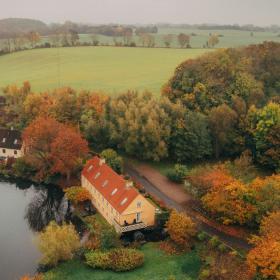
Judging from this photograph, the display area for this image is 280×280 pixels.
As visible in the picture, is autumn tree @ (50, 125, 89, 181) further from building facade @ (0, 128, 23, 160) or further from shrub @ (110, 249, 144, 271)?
shrub @ (110, 249, 144, 271)

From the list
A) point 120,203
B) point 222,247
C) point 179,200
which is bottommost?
point 222,247

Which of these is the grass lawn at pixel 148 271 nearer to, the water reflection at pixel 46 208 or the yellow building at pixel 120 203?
the yellow building at pixel 120 203

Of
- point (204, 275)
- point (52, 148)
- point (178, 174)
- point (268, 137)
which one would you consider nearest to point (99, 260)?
point (204, 275)

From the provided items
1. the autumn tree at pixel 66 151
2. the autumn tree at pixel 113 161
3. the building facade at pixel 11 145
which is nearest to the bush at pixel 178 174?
the autumn tree at pixel 113 161

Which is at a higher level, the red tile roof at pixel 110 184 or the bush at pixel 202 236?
the red tile roof at pixel 110 184

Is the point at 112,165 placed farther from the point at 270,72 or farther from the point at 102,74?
the point at 102,74

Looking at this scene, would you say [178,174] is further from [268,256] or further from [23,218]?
[268,256]

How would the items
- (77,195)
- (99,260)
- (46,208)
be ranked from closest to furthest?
(99,260)
(77,195)
(46,208)

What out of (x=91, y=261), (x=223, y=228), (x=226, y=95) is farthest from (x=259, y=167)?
(x=91, y=261)
